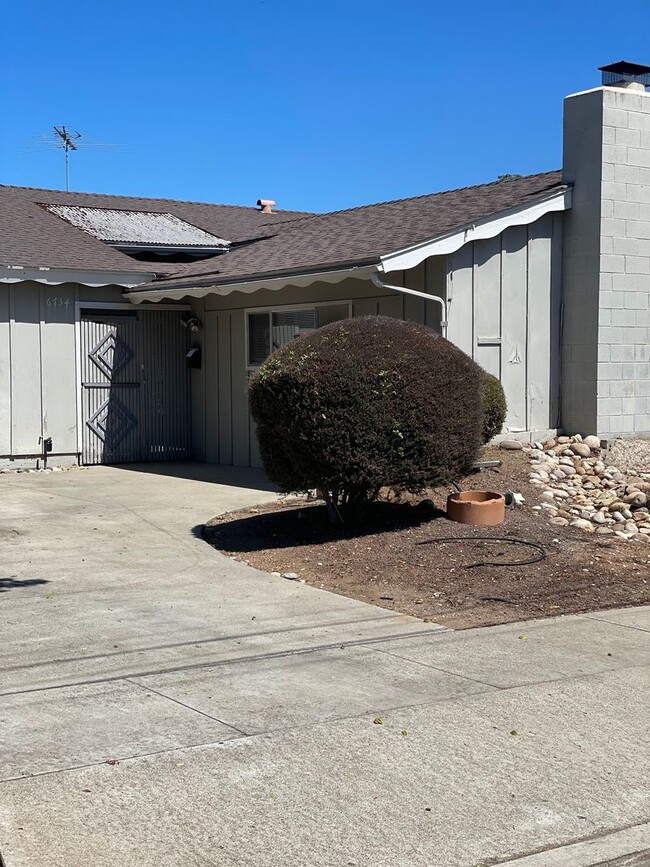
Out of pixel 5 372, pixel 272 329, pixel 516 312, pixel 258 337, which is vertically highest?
pixel 516 312

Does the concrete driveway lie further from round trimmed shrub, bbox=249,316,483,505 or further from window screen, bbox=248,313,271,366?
window screen, bbox=248,313,271,366

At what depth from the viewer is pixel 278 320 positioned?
52.5 ft

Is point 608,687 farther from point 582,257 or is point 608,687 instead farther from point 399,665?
point 582,257

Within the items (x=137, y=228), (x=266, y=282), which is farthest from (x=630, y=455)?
(x=137, y=228)

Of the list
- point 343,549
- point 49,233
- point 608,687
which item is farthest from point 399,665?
point 49,233

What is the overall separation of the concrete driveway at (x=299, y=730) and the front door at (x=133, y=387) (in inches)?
323

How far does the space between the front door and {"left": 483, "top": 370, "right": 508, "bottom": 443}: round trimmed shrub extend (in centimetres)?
687

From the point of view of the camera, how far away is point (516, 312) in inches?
567

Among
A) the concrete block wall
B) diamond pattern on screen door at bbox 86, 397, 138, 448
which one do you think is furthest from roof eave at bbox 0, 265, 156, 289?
the concrete block wall

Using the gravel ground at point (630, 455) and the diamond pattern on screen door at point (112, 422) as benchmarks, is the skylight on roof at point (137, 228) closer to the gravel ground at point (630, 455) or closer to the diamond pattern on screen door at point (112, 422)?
the diamond pattern on screen door at point (112, 422)

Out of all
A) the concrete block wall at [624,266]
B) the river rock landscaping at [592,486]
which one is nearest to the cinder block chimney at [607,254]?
the concrete block wall at [624,266]

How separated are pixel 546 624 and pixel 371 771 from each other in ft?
10.8

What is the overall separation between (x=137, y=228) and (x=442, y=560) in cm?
1250

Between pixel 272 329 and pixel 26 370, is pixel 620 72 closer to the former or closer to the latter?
pixel 272 329
